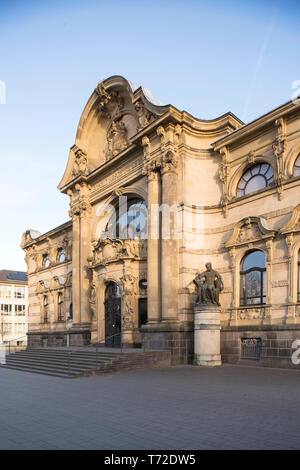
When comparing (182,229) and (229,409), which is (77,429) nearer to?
(229,409)

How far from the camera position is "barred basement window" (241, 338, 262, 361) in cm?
1600

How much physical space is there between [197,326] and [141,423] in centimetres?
1010

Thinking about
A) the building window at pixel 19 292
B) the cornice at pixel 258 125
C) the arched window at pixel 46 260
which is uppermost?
the cornice at pixel 258 125

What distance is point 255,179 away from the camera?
58.0ft

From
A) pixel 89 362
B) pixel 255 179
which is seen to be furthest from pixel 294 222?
pixel 89 362

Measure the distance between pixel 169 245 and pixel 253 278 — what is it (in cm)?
416

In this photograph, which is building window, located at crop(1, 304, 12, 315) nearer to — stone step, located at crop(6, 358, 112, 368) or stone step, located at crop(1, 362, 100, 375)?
stone step, located at crop(6, 358, 112, 368)

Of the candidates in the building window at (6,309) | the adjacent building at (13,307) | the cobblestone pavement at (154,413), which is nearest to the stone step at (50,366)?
the cobblestone pavement at (154,413)

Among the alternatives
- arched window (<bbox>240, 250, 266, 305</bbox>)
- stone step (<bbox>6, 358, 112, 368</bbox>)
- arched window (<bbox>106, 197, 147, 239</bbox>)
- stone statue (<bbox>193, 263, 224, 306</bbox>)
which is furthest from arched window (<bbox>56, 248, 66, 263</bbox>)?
arched window (<bbox>240, 250, 266, 305</bbox>)

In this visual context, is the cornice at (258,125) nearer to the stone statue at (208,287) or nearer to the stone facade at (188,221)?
the stone facade at (188,221)

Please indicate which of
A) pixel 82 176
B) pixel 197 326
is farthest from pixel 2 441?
pixel 82 176

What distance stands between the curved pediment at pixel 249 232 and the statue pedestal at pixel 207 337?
3165mm

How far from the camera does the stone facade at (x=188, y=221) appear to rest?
1579cm

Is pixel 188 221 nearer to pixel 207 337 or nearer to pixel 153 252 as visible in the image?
pixel 153 252
